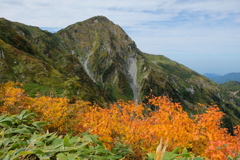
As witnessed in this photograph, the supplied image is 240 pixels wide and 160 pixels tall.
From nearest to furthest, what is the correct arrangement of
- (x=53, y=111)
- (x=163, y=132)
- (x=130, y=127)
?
(x=53, y=111) → (x=163, y=132) → (x=130, y=127)

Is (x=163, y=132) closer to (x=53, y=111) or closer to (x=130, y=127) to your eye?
(x=130, y=127)

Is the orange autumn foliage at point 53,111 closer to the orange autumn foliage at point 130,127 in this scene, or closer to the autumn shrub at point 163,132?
the orange autumn foliage at point 130,127

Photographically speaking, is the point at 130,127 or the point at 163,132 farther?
the point at 130,127

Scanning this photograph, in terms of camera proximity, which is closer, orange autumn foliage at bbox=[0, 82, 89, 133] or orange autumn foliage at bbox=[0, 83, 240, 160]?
orange autumn foliage at bbox=[0, 83, 240, 160]

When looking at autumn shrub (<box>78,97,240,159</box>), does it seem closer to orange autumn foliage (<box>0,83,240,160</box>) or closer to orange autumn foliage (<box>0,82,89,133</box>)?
orange autumn foliage (<box>0,83,240,160</box>)

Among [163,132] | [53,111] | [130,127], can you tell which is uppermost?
[53,111]

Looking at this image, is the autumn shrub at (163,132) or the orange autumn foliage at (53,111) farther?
the orange autumn foliage at (53,111)

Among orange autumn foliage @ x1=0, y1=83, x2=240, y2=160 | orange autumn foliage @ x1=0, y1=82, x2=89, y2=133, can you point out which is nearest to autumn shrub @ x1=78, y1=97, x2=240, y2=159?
orange autumn foliage @ x1=0, y1=83, x2=240, y2=160

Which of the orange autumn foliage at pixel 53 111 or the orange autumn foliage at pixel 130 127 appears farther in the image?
the orange autumn foliage at pixel 53 111

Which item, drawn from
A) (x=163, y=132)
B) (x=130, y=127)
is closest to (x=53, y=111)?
(x=130, y=127)

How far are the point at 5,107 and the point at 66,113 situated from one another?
3.84m

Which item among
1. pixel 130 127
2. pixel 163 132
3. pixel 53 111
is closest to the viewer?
pixel 53 111

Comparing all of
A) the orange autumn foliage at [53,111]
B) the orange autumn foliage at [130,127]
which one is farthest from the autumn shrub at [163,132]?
the orange autumn foliage at [53,111]

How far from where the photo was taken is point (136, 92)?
190375mm
